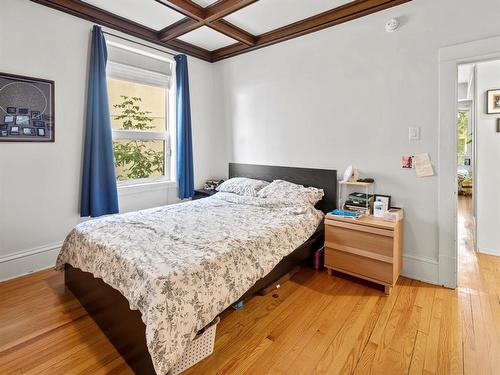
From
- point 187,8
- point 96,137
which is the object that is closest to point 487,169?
point 187,8

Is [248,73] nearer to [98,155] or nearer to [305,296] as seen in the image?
[98,155]

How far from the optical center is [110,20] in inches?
117

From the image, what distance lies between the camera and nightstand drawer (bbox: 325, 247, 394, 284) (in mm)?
2307

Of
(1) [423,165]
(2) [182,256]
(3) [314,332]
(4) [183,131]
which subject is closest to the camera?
(2) [182,256]

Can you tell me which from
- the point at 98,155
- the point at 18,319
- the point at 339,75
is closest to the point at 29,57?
the point at 98,155

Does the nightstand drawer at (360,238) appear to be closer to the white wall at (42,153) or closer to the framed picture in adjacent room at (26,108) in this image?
the white wall at (42,153)

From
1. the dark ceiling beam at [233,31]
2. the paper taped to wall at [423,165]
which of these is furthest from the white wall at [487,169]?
the dark ceiling beam at [233,31]

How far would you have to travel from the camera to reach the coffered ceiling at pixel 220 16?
266 centimetres

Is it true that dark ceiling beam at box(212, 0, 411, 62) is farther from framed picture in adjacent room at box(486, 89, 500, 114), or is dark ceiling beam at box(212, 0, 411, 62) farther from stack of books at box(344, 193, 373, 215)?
stack of books at box(344, 193, 373, 215)

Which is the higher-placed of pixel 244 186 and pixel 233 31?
pixel 233 31

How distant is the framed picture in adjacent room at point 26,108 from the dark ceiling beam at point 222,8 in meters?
1.66

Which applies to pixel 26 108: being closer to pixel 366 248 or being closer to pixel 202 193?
pixel 202 193

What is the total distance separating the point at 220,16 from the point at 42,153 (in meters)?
2.16

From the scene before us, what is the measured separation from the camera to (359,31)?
2752 millimetres
